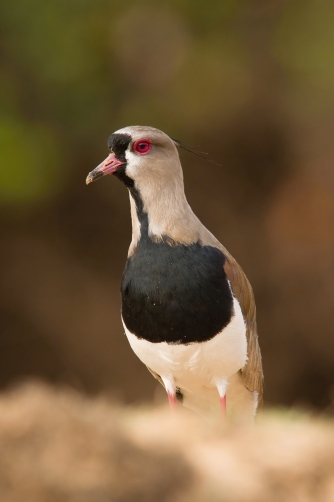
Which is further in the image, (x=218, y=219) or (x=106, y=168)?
(x=218, y=219)

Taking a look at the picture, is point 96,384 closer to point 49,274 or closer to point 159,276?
point 49,274

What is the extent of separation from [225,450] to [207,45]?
855 cm

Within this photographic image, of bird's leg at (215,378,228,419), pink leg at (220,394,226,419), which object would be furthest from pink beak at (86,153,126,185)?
pink leg at (220,394,226,419)

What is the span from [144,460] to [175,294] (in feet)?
5.62

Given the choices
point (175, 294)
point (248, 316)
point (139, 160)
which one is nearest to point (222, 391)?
point (248, 316)

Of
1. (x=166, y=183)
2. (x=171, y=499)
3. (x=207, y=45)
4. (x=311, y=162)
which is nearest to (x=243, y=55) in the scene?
(x=207, y=45)

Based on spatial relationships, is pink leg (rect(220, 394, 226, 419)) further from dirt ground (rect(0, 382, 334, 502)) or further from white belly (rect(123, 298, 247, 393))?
dirt ground (rect(0, 382, 334, 502))

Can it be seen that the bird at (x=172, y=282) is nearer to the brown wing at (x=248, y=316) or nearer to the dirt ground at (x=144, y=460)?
the brown wing at (x=248, y=316)

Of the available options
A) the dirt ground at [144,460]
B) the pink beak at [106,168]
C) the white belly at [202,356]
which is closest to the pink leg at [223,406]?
the white belly at [202,356]

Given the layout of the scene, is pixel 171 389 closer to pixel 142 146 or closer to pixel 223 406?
pixel 223 406

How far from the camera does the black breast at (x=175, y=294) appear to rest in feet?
13.8

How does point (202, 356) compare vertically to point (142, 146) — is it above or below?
below

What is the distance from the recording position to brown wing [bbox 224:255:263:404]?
4.44 meters

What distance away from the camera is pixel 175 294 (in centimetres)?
420
